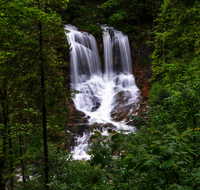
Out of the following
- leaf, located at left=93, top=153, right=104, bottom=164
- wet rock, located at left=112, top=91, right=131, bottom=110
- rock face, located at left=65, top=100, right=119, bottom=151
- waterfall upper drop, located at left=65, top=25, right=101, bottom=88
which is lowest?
rock face, located at left=65, top=100, right=119, bottom=151

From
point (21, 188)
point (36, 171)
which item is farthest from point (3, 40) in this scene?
point (21, 188)

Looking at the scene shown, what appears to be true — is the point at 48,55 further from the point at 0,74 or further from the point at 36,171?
the point at 36,171

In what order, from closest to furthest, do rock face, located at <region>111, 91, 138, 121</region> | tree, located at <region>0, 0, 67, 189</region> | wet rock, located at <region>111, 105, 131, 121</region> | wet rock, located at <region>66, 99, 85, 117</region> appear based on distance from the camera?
tree, located at <region>0, 0, 67, 189</region> < wet rock, located at <region>111, 105, 131, 121</region> < rock face, located at <region>111, 91, 138, 121</region> < wet rock, located at <region>66, 99, 85, 117</region>

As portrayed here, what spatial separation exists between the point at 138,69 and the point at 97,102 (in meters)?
8.45

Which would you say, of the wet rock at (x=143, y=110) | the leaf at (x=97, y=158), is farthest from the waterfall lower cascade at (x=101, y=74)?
the leaf at (x=97, y=158)

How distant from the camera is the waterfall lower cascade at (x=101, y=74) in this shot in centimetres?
1683

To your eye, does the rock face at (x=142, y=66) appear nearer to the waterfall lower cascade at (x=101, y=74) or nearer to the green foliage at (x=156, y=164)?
the waterfall lower cascade at (x=101, y=74)

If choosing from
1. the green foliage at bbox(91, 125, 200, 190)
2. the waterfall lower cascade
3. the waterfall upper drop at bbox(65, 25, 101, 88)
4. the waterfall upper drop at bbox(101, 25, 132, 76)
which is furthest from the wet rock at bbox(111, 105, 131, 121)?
the green foliage at bbox(91, 125, 200, 190)

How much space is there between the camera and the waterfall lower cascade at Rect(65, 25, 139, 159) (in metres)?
16.8

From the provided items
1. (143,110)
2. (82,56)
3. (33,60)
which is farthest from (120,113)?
(33,60)

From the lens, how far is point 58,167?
481 cm

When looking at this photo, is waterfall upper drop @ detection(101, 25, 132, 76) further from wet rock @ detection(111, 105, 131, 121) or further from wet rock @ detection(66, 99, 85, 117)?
wet rock @ detection(66, 99, 85, 117)

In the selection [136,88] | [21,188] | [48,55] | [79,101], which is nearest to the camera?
[48,55]

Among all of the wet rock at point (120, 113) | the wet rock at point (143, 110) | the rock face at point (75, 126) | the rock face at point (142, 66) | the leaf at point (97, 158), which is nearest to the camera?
the leaf at point (97, 158)
